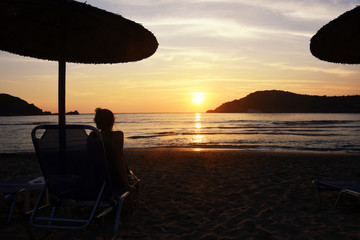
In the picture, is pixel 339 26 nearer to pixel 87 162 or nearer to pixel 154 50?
pixel 154 50

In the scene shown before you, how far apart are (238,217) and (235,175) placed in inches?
116

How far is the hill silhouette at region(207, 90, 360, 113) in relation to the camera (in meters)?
130

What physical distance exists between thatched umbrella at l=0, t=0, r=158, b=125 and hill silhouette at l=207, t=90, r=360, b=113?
144m

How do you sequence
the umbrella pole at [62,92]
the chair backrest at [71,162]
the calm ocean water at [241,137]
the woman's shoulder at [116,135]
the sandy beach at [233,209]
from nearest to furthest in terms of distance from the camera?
the chair backrest at [71,162]
the woman's shoulder at [116,135]
the sandy beach at [233,209]
the umbrella pole at [62,92]
the calm ocean water at [241,137]

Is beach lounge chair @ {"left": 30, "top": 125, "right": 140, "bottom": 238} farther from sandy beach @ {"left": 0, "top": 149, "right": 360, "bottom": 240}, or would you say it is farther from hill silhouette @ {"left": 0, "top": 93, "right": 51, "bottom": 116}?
hill silhouette @ {"left": 0, "top": 93, "right": 51, "bottom": 116}

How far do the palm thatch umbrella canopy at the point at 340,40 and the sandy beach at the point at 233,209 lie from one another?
2.42 meters

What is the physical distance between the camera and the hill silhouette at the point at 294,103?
130m

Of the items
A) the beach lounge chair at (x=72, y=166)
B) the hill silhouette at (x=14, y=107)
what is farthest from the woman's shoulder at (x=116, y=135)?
the hill silhouette at (x=14, y=107)

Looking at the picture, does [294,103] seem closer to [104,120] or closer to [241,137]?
[241,137]

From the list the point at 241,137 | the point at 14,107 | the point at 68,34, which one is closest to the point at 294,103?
the point at 241,137

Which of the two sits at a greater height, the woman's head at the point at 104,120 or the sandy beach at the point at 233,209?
the woman's head at the point at 104,120

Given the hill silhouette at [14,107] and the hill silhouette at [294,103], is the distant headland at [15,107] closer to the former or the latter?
the hill silhouette at [14,107]

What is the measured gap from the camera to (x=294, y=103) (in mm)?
153125

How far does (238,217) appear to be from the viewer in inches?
154
